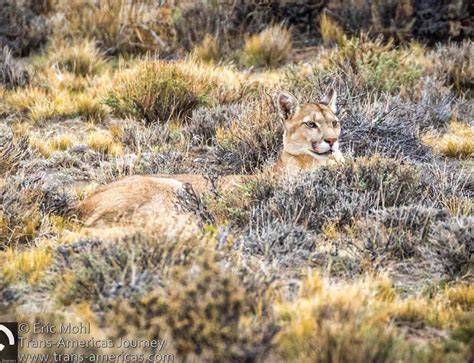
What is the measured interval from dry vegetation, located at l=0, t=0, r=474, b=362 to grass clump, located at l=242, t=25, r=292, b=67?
1.4 inches

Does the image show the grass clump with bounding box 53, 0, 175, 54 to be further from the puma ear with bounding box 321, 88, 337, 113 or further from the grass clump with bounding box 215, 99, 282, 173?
the puma ear with bounding box 321, 88, 337, 113

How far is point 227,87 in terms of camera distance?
10.9 m

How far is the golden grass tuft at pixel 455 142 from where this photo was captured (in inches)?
349

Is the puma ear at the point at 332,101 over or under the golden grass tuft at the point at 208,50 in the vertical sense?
over

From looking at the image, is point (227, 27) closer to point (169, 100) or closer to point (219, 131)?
point (169, 100)

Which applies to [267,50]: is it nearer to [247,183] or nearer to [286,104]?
[286,104]

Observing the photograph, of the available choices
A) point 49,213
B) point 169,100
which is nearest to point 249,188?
point 49,213

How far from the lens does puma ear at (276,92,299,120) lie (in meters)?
7.84

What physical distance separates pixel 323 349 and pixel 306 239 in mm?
1890

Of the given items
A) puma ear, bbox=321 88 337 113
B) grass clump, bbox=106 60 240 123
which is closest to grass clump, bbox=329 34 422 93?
grass clump, bbox=106 60 240 123

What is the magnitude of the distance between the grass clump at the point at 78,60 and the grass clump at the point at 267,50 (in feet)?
7.73

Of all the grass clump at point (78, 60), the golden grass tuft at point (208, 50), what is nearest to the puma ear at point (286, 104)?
the grass clump at point (78, 60)

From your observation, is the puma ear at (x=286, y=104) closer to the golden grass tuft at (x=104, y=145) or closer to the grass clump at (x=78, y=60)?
the golden grass tuft at (x=104, y=145)

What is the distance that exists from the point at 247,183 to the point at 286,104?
4.45 feet
